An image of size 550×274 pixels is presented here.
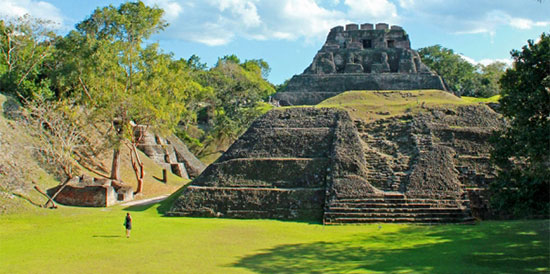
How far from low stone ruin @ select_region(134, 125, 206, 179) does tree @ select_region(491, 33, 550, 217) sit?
24.8 metres

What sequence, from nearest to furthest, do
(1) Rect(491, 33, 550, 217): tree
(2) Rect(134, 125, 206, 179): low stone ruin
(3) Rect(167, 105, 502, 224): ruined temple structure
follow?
(1) Rect(491, 33, 550, 217): tree < (3) Rect(167, 105, 502, 224): ruined temple structure < (2) Rect(134, 125, 206, 179): low stone ruin

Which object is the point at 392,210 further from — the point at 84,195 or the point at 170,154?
the point at 170,154

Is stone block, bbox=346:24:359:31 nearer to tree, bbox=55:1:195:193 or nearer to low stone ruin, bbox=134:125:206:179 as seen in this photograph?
tree, bbox=55:1:195:193

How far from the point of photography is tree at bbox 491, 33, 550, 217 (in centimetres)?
1130

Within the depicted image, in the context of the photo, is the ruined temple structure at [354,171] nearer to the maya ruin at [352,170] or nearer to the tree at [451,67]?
the maya ruin at [352,170]

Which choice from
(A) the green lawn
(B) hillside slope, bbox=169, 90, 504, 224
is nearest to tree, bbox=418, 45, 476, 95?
(B) hillside slope, bbox=169, 90, 504, 224

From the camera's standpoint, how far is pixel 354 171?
1858 cm

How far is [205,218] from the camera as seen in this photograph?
18094 mm

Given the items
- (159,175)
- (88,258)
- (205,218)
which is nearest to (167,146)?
(159,175)

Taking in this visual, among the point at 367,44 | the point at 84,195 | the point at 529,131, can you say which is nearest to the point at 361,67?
the point at 367,44

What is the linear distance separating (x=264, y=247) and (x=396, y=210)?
18.4 ft

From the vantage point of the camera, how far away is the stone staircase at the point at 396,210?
15977 millimetres

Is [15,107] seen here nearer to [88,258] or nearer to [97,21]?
[97,21]

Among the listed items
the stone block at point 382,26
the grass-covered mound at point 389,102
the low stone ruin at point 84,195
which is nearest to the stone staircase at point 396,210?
the grass-covered mound at point 389,102
